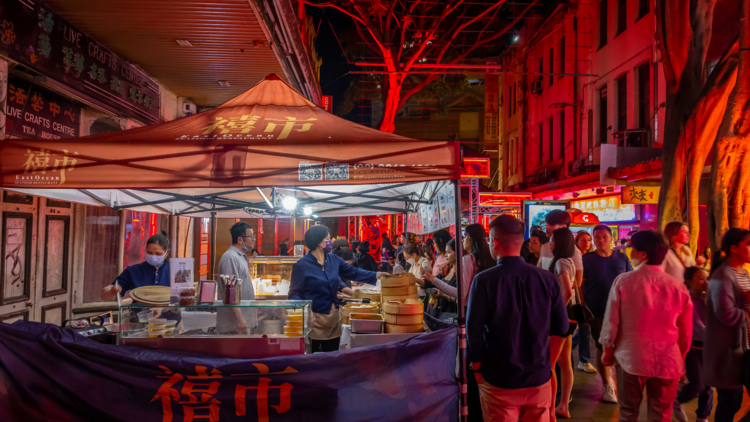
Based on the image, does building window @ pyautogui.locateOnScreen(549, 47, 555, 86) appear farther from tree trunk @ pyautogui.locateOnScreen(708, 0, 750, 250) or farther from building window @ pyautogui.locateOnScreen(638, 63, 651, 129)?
tree trunk @ pyautogui.locateOnScreen(708, 0, 750, 250)

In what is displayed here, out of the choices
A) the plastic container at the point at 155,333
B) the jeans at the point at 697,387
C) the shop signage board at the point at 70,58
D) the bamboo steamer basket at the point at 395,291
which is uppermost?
the shop signage board at the point at 70,58

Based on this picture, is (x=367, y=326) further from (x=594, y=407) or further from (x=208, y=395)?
(x=594, y=407)

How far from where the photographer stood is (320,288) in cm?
527

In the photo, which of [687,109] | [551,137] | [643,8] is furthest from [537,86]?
[687,109]

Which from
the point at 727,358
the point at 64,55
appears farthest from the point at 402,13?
the point at 727,358

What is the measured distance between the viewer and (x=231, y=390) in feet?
12.2

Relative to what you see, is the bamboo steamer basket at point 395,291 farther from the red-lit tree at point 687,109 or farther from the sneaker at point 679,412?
the red-lit tree at point 687,109

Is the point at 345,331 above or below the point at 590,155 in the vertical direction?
below

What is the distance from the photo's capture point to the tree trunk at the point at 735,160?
24.7 feet

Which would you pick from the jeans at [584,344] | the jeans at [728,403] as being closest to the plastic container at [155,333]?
the jeans at [728,403]

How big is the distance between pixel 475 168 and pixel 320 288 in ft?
43.2

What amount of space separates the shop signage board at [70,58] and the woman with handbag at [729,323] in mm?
7618

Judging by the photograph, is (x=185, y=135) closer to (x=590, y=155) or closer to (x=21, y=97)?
(x=21, y=97)

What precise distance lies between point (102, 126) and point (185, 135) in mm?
4972
